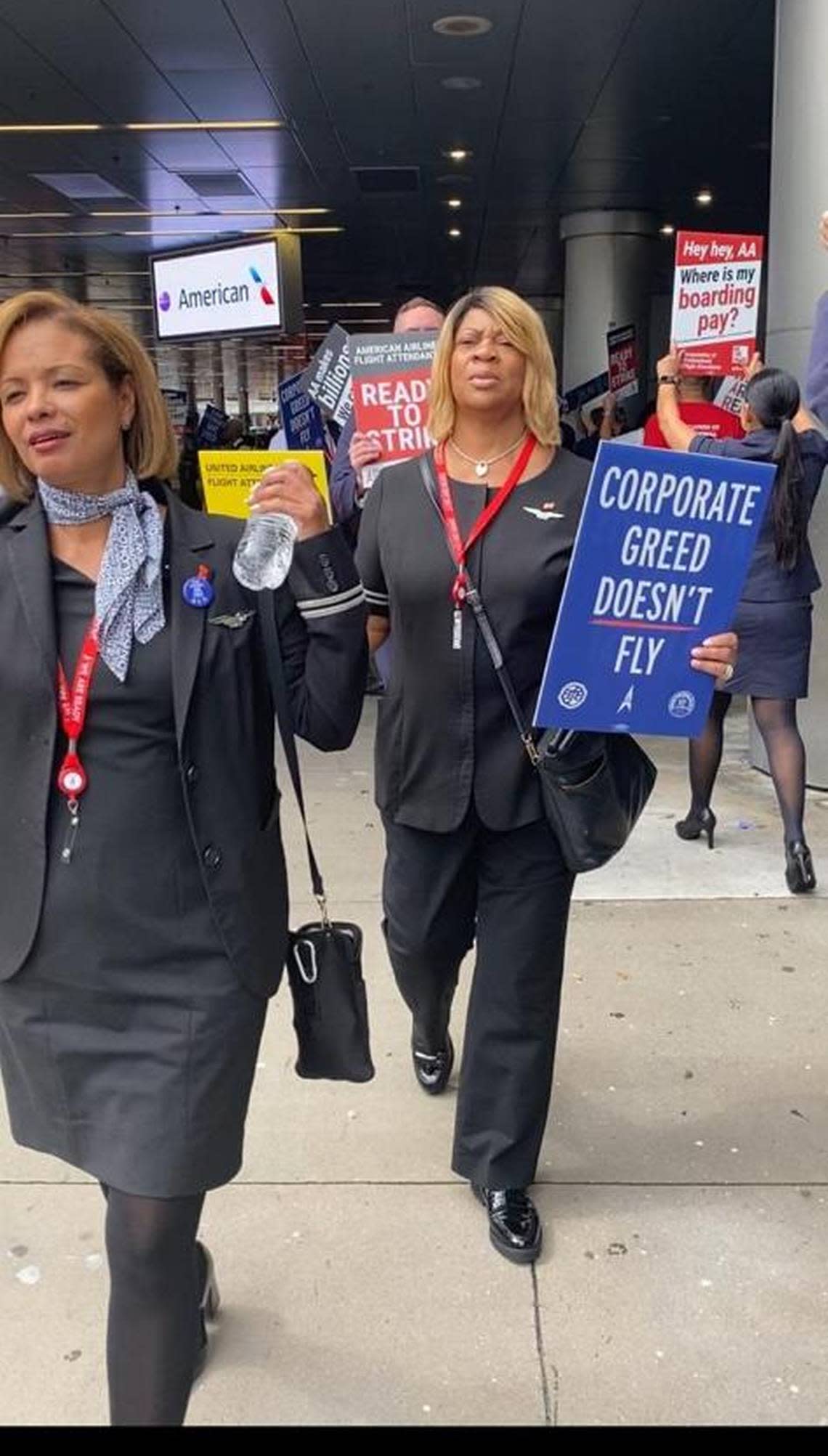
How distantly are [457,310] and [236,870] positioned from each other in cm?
140

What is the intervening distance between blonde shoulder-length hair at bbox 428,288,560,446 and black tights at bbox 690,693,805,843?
2337mm

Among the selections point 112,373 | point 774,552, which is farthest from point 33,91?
point 112,373

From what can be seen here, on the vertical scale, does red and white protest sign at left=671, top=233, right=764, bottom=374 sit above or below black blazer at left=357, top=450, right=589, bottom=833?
above

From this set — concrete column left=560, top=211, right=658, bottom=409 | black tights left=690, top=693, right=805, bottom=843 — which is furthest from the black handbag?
concrete column left=560, top=211, right=658, bottom=409

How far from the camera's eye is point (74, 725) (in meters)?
1.88

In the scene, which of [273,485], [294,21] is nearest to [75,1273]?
[273,485]

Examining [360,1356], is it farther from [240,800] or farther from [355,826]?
[355,826]

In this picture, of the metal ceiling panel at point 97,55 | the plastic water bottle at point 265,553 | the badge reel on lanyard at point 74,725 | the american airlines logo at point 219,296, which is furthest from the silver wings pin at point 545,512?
the metal ceiling panel at point 97,55

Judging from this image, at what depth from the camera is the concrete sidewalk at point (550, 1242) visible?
2.38m

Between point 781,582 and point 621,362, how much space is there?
6.29 m

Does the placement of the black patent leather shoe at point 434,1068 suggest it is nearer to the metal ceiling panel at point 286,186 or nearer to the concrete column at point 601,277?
the metal ceiling panel at point 286,186

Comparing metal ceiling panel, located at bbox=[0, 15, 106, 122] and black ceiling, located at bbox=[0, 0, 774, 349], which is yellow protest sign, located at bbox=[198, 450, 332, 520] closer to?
black ceiling, located at bbox=[0, 0, 774, 349]

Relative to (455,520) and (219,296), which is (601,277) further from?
(455,520)

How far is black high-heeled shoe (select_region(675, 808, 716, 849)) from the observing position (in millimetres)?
5328
